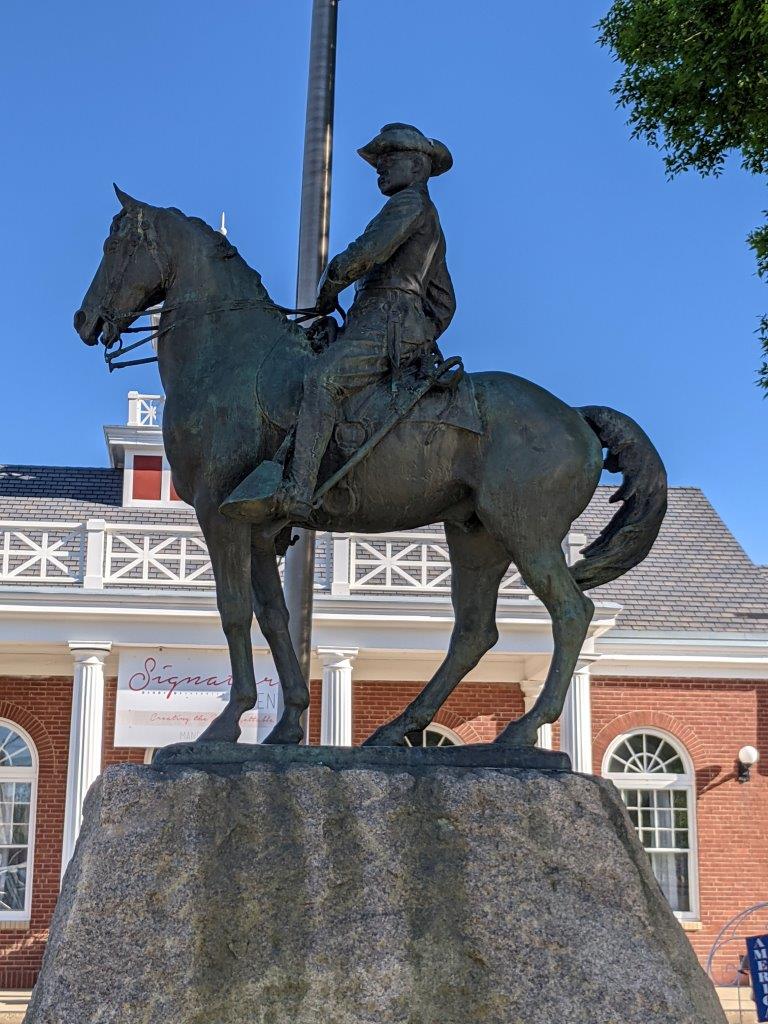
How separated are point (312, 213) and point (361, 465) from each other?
5.61m

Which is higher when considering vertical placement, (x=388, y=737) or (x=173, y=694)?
(x=173, y=694)

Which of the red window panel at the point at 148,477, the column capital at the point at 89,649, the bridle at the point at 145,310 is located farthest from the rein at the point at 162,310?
the red window panel at the point at 148,477

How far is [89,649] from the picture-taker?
20.4 m

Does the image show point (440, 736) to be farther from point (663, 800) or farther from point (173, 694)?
point (173, 694)

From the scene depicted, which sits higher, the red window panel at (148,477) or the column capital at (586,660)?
the red window panel at (148,477)

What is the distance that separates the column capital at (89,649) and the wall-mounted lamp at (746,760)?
9.91 metres

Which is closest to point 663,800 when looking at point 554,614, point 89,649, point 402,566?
point 402,566

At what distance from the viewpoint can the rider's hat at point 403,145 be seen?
234 inches

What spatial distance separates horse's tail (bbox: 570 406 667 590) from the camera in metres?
5.85

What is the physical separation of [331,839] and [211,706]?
15151 mm

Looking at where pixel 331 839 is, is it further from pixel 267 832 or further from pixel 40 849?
pixel 40 849

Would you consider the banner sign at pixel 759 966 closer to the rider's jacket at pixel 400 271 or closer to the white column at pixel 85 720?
the rider's jacket at pixel 400 271

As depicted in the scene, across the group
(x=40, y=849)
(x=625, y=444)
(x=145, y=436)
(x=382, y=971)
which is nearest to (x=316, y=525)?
(x=625, y=444)

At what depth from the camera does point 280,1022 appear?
4.64 m
